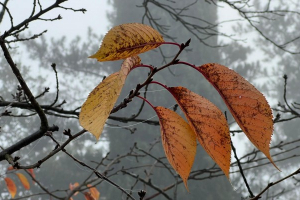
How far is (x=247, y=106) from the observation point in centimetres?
30

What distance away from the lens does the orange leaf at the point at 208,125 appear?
12.3 inches

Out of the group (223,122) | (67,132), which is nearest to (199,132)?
(223,122)

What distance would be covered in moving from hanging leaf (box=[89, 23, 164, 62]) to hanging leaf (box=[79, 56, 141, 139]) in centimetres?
2

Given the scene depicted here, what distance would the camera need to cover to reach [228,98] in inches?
12.3

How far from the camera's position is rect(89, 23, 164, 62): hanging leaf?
300mm

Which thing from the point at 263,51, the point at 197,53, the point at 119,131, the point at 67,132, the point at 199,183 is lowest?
the point at 67,132

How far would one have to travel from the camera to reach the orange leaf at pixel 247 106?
0.29m

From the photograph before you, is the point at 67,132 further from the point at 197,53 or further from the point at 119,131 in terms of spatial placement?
the point at 197,53

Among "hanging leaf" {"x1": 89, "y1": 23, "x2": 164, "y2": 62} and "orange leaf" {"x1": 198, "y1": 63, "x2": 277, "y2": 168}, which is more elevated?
"hanging leaf" {"x1": 89, "y1": 23, "x2": 164, "y2": 62}

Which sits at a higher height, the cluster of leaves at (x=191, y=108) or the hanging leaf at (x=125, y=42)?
the hanging leaf at (x=125, y=42)

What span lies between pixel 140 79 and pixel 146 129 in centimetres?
184

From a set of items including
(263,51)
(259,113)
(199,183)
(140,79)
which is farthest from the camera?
(263,51)

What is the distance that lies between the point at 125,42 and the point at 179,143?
0.12 meters

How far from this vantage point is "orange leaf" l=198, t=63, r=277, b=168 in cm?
29
